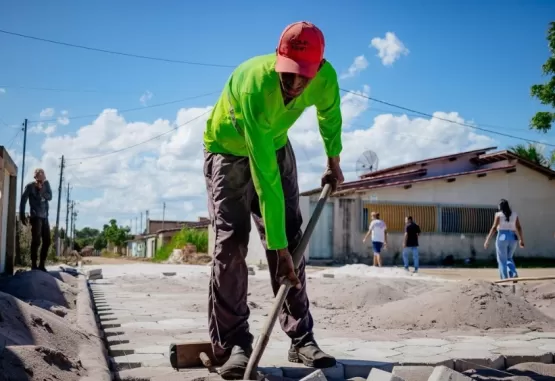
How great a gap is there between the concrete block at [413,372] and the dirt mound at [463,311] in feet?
5.97

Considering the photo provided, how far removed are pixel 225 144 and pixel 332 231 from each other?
1717 centimetres

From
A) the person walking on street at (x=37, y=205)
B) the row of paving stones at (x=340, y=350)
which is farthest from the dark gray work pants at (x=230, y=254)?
the person walking on street at (x=37, y=205)

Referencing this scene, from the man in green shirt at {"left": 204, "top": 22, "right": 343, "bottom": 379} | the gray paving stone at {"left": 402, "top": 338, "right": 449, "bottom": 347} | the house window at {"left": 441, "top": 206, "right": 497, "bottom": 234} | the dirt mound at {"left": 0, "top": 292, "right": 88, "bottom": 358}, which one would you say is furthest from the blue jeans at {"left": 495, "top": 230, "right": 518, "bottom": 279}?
the house window at {"left": 441, "top": 206, "right": 497, "bottom": 234}

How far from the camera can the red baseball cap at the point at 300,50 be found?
105 inches

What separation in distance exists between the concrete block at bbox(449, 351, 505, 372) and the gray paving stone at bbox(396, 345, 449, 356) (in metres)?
0.13

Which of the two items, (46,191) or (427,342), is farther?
(46,191)

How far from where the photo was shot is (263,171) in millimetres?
2658

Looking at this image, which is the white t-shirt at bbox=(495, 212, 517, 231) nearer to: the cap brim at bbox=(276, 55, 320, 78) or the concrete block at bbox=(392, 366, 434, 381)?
the concrete block at bbox=(392, 366, 434, 381)

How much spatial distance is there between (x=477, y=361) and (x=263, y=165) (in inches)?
73.8

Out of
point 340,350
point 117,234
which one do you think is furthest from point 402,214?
point 117,234

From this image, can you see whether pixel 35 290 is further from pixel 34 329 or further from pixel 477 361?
pixel 477 361

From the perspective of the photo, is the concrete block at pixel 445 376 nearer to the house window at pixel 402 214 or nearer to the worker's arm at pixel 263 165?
the worker's arm at pixel 263 165

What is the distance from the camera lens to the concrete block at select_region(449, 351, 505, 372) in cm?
341

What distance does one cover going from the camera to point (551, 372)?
3471 millimetres
